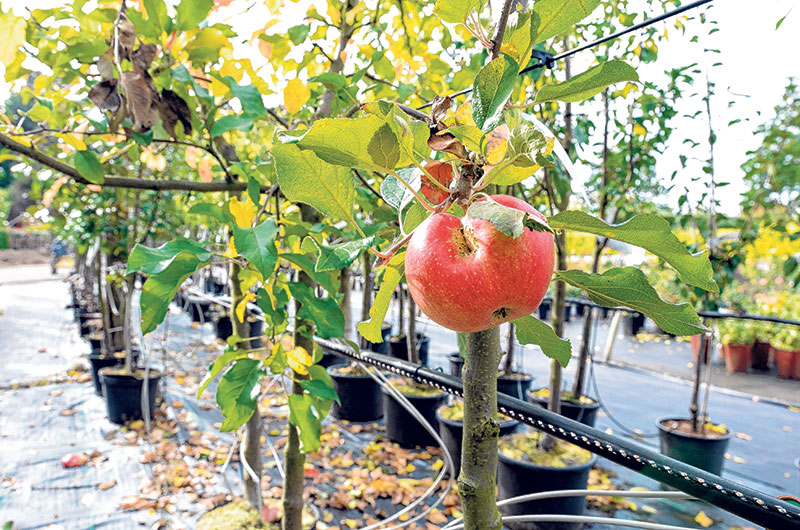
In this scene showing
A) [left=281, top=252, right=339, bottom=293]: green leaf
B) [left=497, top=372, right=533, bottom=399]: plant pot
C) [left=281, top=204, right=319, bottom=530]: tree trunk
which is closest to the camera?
[left=281, top=252, right=339, bottom=293]: green leaf

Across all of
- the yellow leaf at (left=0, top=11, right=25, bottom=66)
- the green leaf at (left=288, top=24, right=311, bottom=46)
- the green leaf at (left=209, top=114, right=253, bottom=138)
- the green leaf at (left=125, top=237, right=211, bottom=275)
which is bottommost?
the green leaf at (left=125, top=237, right=211, bottom=275)

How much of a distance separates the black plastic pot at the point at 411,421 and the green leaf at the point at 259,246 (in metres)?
2.40

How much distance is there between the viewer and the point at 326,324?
3.18 ft

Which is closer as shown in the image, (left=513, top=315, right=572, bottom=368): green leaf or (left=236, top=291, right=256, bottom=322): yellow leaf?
(left=513, top=315, right=572, bottom=368): green leaf

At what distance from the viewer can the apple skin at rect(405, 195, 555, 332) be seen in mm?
397

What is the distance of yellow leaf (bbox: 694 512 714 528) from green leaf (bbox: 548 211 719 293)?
8.21ft

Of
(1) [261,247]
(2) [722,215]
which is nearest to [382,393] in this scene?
(2) [722,215]

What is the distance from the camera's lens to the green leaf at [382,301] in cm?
54

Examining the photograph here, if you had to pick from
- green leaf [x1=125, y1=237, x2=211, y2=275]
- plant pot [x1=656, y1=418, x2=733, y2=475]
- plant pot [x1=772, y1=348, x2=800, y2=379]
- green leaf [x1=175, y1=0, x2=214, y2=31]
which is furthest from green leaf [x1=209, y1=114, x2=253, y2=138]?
plant pot [x1=772, y1=348, x2=800, y2=379]

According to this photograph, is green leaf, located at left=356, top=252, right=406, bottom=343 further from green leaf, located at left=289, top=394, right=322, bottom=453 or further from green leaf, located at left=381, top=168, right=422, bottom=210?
green leaf, located at left=289, top=394, right=322, bottom=453

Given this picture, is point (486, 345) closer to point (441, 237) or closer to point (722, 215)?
point (441, 237)

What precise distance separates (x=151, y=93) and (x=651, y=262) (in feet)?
15.3

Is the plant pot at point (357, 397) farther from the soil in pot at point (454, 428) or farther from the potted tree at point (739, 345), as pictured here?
the potted tree at point (739, 345)

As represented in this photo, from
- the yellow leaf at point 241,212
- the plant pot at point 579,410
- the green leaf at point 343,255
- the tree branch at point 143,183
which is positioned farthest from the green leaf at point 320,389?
the plant pot at point 579,410
